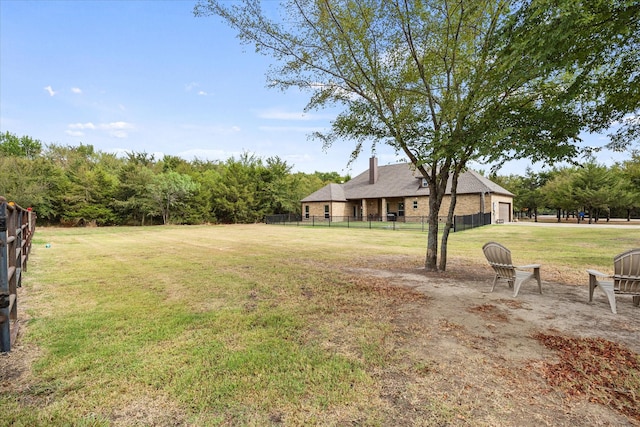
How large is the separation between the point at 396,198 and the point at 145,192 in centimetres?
2634

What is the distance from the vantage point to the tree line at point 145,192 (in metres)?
28.1

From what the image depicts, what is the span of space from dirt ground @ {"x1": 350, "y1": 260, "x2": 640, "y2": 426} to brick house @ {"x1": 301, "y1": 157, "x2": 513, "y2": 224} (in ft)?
71.0

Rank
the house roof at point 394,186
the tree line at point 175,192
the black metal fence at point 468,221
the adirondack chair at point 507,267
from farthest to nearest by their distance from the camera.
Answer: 1. the tree line at point 175,192
2. the house roof at point 394,186
3. the black metal fence at point 468,221
4. the adirondack chair at point 507,267

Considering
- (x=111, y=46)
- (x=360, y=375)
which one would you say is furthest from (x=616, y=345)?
(x=111, y=46)

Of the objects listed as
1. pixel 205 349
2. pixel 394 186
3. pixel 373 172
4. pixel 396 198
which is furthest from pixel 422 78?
pixel 373 172

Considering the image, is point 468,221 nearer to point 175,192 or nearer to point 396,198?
point 396,198

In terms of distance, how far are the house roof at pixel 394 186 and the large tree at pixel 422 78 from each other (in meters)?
21.6

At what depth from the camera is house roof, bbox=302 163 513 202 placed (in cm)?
2800

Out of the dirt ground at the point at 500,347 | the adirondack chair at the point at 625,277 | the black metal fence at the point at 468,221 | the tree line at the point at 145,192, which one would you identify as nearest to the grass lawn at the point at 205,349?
the dirt ground at the point at 500,347

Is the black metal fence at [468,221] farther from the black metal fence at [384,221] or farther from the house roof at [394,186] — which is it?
the house roof at [394,186]

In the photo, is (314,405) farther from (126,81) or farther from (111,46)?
(126,81)

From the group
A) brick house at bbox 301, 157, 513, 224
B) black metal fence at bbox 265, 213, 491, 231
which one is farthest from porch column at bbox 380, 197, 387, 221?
black metal fence at bbox 265, 213, 491, 231

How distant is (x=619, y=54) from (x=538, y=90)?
4.75 feet

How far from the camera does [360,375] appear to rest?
9.27 feet
